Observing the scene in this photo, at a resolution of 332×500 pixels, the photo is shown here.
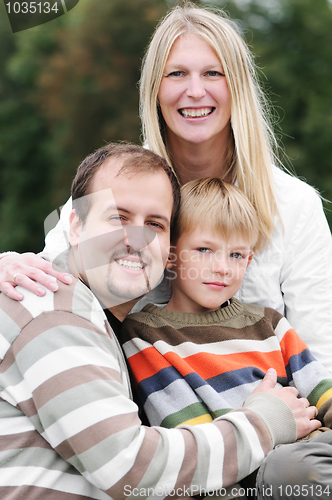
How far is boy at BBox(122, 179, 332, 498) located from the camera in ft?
6.48

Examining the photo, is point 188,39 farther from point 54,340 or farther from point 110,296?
point 54,340

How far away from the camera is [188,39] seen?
8.86ft

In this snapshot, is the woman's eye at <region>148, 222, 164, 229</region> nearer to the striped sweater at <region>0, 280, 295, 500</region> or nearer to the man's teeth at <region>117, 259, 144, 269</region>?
the man's teeth at <region>117, 259, 144, 269</region>

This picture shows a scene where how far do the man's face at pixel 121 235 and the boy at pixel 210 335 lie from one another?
0.20 m

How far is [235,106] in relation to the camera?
2699mm

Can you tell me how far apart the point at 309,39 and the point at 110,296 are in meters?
14.7

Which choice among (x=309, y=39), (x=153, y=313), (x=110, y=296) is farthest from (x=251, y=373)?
(x=309, y=39)

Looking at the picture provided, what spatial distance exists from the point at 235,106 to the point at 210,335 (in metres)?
1.15

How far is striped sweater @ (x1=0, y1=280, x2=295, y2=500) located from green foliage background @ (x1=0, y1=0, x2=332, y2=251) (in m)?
11.9

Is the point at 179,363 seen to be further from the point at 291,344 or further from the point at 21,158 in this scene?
the point at 21,158

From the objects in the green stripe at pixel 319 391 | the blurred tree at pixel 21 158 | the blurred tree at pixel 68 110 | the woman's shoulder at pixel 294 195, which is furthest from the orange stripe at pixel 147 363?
the blurred tree at pixel 21 158

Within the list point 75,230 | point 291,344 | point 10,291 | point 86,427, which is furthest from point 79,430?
point 291,344

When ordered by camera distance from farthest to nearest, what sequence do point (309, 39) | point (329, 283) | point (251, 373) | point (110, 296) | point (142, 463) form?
point (309, 39) → point (329, 283) → point (251, 373) → point (110, 296) → point (142, 463)

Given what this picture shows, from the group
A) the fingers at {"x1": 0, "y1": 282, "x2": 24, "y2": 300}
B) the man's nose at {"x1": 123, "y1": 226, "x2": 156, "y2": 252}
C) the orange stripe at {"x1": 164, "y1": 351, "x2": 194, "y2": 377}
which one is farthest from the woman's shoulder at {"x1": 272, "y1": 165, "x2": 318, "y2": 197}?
the fingers at {"x1": 0, "y1": 282, "x2": 24, "y2": 300}
